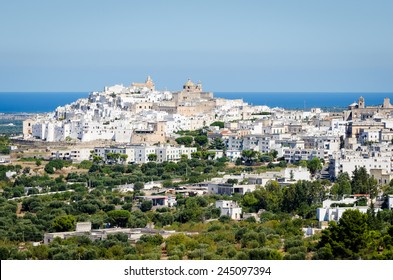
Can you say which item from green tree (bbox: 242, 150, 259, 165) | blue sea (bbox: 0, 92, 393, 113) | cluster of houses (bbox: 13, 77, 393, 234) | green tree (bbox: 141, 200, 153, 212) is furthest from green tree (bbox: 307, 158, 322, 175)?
blue sea (bbox: 0, 92, 393, 113)

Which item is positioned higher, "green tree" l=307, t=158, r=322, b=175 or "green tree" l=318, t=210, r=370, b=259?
"green tree" l=307, t=158, r=322, b=175

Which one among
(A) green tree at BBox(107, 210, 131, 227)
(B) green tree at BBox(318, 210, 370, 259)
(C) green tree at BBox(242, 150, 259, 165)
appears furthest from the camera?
(C) green tree at BBox(242, 150, 259, 165)

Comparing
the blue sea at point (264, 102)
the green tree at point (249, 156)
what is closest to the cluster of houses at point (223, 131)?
the green tree at point (249, 156)

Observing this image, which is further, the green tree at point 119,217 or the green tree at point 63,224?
the green tree at point 119,217

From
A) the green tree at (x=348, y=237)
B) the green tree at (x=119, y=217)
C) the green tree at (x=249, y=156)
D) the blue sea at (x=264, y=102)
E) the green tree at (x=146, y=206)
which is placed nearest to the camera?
the green tree at (x=348, y=237)

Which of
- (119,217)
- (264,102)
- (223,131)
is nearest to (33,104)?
(264,102)

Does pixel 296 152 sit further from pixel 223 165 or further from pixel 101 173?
pixel 101 173

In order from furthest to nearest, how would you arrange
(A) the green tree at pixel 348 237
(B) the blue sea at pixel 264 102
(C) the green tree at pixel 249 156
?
1. (B) the blue sea at pixel 264 102
2. (C) the green tree at pixel 249 156
3. (A) the green tree at pixel 348 237

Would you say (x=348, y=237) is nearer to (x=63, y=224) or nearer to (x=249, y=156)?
(x=63, y=224)

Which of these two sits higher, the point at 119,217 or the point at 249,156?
the point at 249,156

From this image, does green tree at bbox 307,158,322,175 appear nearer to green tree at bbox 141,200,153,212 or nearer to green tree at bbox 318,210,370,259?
green tree at bbox 141,200,153,212

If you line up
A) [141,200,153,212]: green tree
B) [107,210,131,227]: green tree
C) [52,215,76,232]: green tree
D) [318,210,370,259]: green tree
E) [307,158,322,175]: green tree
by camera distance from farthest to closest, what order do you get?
[307,158,322,175]: green tree
[141,200,153,212]: green tree
[107,210,131,227]: green tree
[52,215,76,232]: green tree
[318,210,370,259]: green tree

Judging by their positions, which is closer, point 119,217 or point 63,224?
point 63,224

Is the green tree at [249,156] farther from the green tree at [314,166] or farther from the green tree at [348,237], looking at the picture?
the green tree at [348,237]
